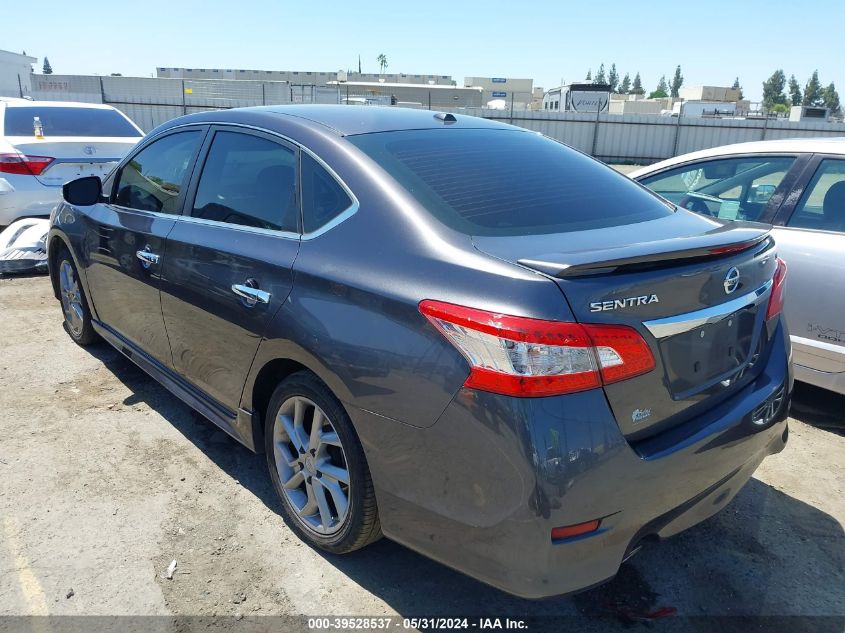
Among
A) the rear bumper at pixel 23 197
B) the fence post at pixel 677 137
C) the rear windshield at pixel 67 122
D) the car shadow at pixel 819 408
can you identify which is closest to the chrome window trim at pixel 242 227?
the car shadow at pixel 819 408

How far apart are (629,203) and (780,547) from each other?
1.60 meters

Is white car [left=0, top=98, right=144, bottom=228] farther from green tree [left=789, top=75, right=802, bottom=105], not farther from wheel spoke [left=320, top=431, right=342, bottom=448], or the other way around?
green tree [left=789, top=75, right=802, bottom=105]

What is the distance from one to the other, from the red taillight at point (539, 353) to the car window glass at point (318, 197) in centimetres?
83

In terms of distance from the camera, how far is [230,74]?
172ft

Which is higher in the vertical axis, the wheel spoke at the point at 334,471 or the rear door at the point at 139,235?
the rear door at the point at 139,235

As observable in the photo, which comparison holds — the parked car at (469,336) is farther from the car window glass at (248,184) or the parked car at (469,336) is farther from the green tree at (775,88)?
the green tree at (775,88)

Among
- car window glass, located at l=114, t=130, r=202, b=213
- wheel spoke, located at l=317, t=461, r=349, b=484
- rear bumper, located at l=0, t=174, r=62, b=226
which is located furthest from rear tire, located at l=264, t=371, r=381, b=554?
rear bumper, located at l=0, t=174, r=62, b=226

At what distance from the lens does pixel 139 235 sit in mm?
3504

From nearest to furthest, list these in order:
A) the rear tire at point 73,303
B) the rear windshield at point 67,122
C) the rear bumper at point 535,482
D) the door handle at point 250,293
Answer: the rear bumper at point 535,482, the door handle at point 250,293, the rear tire at point 73,303, the rear windshield at point 67,122

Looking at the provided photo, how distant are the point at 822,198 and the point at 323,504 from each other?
3384 millimetres

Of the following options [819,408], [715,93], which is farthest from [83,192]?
[715,93]

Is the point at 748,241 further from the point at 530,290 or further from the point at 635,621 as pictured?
the point at 635,621

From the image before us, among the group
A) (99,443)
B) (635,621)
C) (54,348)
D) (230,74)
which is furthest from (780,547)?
(230,74)

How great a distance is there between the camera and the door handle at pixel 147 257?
3.33 meters
